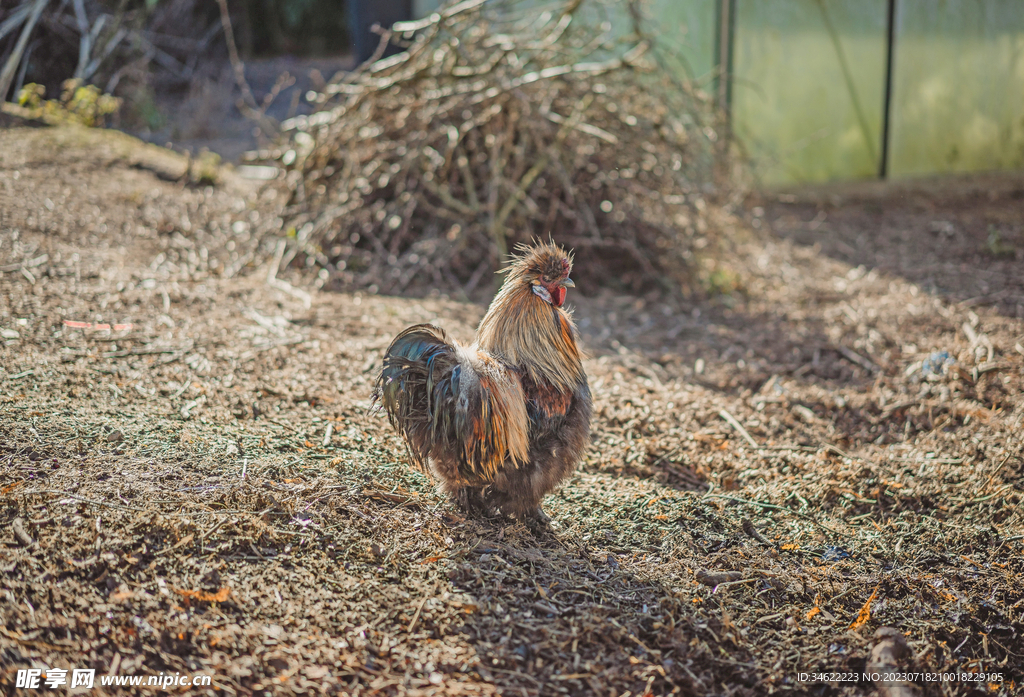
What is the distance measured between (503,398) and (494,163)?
3503 mm

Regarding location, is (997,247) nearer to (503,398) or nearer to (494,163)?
(494,163)

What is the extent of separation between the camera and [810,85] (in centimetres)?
911

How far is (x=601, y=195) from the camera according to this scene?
20.7ft

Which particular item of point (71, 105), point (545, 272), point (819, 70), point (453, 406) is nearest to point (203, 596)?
point (453, 406)

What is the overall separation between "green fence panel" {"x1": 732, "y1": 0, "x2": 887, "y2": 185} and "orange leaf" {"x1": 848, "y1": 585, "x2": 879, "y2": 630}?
7079 millimetres

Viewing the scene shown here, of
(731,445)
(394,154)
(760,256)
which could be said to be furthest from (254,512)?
(760,256)

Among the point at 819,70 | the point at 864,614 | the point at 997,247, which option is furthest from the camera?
the point at 819,70

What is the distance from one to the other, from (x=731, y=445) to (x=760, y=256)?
3883mm

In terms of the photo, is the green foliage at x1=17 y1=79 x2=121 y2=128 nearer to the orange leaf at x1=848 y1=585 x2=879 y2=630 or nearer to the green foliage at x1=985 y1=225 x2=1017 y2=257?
the orange leaf at x1=848 y1=585 x2=879 y2=630

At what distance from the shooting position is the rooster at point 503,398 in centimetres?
268

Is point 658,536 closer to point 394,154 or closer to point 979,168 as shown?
point 394,154

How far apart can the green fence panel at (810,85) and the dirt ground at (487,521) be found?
3.92 m

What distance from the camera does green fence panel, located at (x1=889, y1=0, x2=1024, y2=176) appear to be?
9.19 metres

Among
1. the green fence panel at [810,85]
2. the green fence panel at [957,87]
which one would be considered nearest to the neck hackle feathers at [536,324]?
the green fence panel at [810,85]
